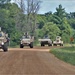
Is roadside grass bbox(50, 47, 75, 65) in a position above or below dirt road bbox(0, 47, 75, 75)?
below

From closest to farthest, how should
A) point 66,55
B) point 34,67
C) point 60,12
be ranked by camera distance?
point 34,67, point 66,55, point 60,12

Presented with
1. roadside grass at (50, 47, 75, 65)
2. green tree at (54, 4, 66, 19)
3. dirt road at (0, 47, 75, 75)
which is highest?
green tree at (54, 4, 66, 19)

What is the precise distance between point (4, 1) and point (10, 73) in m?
99.6

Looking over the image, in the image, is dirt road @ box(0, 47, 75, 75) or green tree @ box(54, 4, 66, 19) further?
green tree @ box(54, 4, 66, 19)

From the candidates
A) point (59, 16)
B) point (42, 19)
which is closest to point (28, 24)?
point (59, 16)

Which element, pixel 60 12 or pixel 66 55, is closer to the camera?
pixel 66 55

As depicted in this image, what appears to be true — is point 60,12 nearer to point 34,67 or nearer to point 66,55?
point 66,55

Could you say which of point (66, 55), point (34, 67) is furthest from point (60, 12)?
point (34, 67)

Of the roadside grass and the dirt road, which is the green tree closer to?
the roadside grass

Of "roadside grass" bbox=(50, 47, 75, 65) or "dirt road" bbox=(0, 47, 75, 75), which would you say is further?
"roadside grass" bbox=(50, 47, 75, 65)

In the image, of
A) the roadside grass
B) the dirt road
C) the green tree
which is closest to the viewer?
the dirt road

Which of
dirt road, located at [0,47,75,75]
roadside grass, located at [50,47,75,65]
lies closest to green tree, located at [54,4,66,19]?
roadside grass, located at [50,47,75,65]

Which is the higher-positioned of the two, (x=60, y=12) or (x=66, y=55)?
(x=60, y=12)

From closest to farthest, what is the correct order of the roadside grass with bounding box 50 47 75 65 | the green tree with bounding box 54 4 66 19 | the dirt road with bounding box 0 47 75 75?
the dirt road with bounding box 0 47 75 75 < the roadside grass with bounding box 50 47 75 65 < the green tree with bounding box 54 4 66 19
